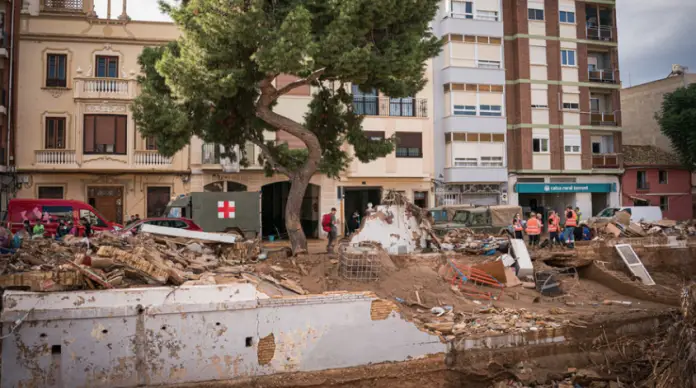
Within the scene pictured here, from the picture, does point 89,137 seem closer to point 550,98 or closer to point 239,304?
point 239,304

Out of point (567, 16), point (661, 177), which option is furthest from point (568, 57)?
point (661, 177)

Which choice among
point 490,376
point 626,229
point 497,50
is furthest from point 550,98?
point 490,376

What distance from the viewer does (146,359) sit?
779 centimetres

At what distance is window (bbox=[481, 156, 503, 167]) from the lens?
29406 millimetres

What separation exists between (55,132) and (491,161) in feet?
78.0

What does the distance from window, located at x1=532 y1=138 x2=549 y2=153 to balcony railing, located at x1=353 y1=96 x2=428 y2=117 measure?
7.58 metres

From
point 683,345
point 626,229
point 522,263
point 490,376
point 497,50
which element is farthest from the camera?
point 497,50

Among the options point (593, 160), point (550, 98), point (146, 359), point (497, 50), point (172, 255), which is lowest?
point (146, 359)

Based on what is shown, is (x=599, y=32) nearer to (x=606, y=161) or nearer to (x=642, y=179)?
(x=606, y=161)

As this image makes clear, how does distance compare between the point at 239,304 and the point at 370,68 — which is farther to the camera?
the point at 370,68

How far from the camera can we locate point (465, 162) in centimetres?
2905

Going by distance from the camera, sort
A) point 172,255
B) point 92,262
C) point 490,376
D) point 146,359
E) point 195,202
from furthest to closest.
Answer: point 195,202 < point 172,255 < point 490,376 < point 92,262 < point 146,359

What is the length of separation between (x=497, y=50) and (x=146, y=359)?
27611mm

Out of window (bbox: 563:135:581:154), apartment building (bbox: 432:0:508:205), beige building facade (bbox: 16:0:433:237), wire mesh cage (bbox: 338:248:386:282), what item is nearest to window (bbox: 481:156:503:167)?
apartment building (bbox: 432:0:508:205)
